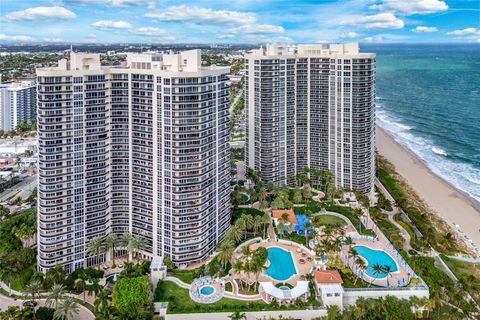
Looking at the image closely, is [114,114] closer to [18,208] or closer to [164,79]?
[164,79]

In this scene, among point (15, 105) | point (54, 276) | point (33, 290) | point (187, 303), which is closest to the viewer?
point (33, 290)

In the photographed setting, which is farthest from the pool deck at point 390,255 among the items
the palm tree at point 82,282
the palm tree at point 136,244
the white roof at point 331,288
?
the palm tree at point 82,282

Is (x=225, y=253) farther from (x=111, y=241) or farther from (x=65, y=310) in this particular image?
(x=65, y=310)

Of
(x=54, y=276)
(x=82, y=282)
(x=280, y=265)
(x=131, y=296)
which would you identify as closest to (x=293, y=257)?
(x=280, y=265)

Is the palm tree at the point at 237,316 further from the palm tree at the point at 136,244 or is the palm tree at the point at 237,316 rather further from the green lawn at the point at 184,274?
the palm tree at the point at 136,244

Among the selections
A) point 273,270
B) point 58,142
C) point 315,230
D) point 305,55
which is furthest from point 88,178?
point 305,55
